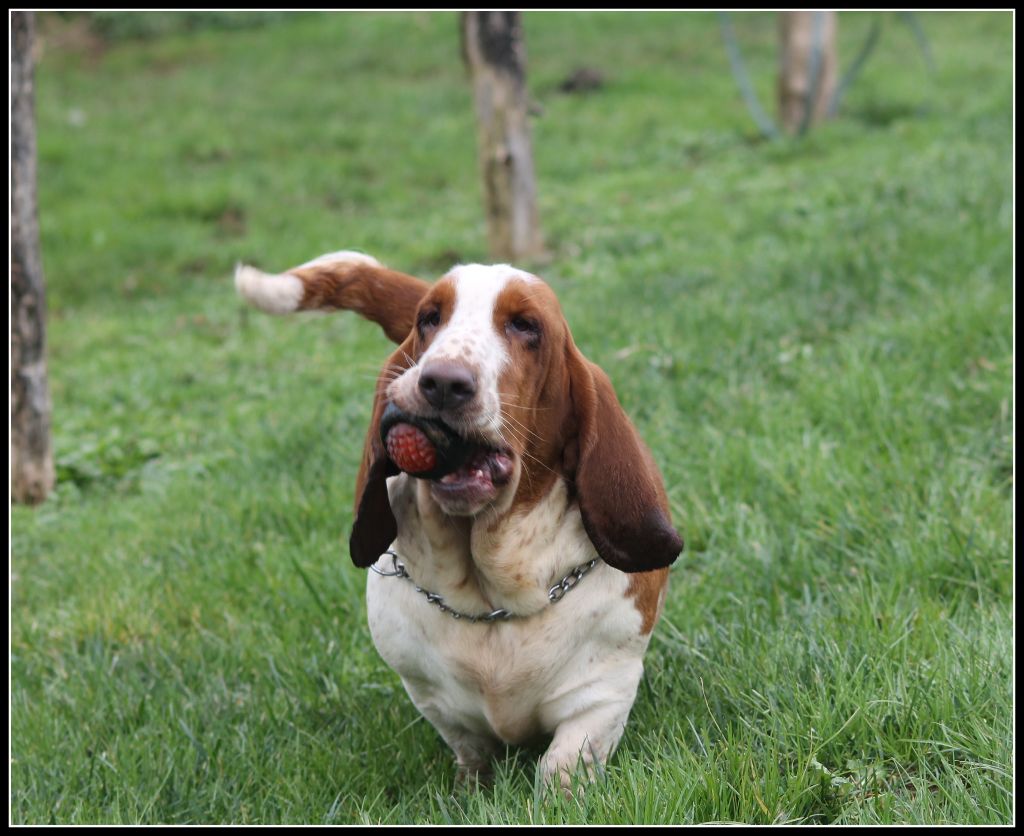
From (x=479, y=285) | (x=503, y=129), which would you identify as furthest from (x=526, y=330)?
(x=503, y=129)

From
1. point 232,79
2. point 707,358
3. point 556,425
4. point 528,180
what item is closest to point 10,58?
point 707,358

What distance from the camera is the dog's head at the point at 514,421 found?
244cm

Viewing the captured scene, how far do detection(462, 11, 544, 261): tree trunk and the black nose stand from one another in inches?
268

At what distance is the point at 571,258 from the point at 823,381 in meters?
4.06

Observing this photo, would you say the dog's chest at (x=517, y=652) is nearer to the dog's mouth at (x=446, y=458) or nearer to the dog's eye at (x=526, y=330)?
the dog's mouth at (x=446, y=458)

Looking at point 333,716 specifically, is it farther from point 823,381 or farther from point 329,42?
point 329,42

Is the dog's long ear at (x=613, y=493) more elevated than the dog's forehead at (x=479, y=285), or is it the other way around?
the dog's forehead at (x=479, y=285)

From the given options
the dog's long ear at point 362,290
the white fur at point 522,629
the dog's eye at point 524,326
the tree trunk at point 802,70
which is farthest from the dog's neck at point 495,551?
the tree trunk at point 802,70

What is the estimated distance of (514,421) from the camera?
252cm

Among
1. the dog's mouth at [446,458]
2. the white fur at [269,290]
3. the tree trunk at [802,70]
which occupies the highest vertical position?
the tree trunk at [802,70]

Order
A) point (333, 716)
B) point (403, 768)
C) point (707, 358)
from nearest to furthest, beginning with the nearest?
point (403, 768)
point (333, 716)
point (707, 358)

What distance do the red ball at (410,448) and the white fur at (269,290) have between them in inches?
28.3

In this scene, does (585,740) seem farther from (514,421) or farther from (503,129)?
(503,129)

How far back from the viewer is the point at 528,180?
9.09 m
